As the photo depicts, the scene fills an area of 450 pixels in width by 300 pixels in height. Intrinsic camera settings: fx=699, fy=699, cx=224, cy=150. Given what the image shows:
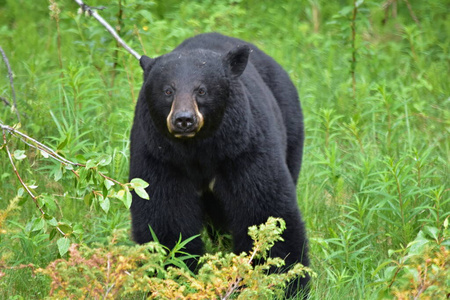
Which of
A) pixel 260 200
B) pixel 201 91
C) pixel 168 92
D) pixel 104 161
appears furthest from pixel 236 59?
pixel 104 161

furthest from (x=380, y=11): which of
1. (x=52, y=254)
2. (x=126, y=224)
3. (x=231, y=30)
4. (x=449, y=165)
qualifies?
(x=52, y=254)

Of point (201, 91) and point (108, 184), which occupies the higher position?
point (201, 91)

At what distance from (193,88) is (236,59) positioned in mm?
362

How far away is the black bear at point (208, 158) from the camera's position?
157 inches

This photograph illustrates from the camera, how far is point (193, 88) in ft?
12.9

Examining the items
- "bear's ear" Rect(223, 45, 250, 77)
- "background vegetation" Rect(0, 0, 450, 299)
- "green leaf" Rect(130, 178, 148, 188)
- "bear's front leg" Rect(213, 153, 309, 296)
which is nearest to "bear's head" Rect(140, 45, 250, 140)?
"bear's ear" Rect(223, 45, 250, 77)

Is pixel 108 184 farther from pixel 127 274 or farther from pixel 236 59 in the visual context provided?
pixel 236 59

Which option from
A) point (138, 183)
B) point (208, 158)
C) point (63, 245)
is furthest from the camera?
point (208, 158)

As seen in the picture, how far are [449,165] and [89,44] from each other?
3364 millimetres

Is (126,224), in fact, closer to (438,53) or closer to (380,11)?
(438,53)

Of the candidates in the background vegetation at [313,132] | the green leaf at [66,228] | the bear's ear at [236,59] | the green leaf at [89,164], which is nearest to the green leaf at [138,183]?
the background vegetation at [313,132]

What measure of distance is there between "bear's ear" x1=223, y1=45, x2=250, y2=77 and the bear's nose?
51 cm

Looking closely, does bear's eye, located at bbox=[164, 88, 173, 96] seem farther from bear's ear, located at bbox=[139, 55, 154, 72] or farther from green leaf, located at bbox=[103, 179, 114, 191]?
green leaf, located at bbox=[103, 179, 114, 191]

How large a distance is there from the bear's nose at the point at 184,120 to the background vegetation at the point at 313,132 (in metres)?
0.45
